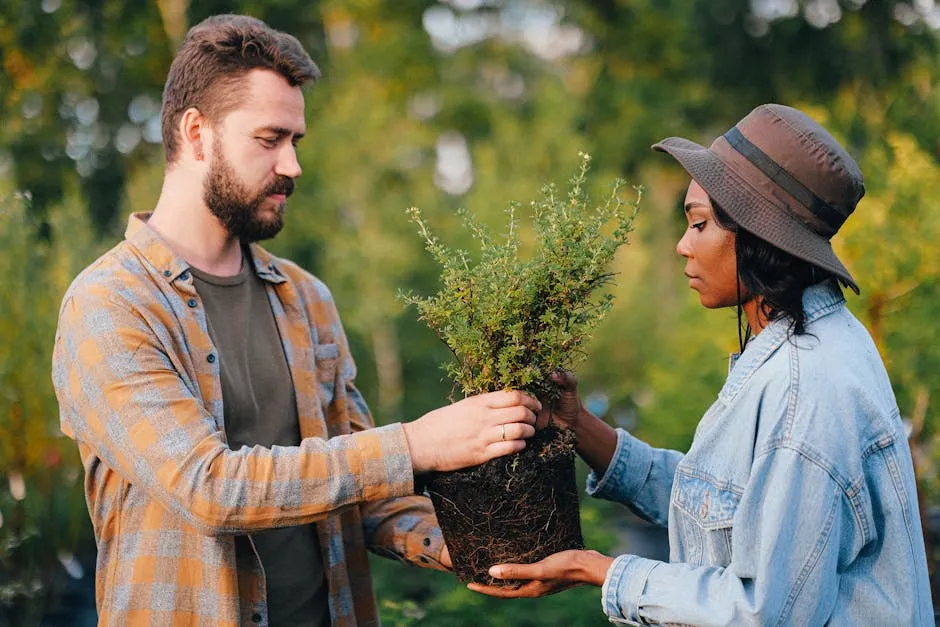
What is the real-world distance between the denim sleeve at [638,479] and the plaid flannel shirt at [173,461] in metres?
0.67

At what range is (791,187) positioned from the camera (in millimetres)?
2141

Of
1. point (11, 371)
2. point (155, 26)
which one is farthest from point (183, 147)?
point (155, 26)

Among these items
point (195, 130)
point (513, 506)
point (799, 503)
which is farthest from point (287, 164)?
point (799, 503)

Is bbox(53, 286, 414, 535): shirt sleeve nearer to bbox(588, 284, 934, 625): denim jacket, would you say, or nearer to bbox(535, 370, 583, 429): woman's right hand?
bbox(535, 370, 583, 429): woman's right hand

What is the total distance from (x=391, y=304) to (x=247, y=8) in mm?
6254

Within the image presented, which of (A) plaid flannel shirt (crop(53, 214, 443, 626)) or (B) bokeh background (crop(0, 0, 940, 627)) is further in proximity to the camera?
(B) bokeh background (crop(0, 0, 940, 627))

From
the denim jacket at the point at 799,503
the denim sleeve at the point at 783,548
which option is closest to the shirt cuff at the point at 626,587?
the denim jacket at the point at 799,503

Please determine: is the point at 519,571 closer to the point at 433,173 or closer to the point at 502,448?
the point at 502,448

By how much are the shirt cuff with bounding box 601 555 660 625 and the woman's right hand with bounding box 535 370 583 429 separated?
1.36ft

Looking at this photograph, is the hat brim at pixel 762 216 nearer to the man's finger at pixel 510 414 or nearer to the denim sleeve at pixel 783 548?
the denim sleeve at pixel 783 548

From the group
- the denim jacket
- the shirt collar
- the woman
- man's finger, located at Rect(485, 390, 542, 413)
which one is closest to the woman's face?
the woman

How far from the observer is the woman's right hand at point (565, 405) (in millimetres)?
2488

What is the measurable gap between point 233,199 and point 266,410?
543 mm

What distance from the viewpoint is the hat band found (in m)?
2.13
